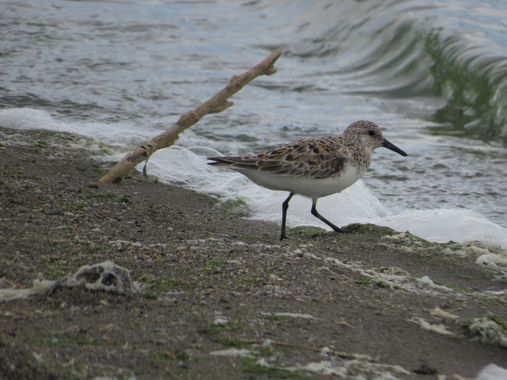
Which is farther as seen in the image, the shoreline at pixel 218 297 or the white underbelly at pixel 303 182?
the white underbelly at pixel 303 182

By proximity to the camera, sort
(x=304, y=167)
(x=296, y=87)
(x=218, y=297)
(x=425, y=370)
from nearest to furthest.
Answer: (x=425, y=370), (x=218, y=297), (x=304, y=167), (x=296, y=87)

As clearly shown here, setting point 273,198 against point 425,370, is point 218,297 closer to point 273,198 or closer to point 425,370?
point 425,370

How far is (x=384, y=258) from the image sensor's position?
18.6ft

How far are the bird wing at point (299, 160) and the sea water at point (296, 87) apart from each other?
86cm

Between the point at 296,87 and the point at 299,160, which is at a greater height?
the point at 299,160

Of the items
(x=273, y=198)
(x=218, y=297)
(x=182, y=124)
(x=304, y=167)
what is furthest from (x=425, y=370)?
(x=273, y=198)

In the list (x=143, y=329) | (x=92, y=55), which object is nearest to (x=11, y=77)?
(x=92, y=55)

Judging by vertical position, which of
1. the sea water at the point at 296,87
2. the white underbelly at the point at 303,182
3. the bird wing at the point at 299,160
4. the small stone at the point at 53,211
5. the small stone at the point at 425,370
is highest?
the bird wing at the point at 299,160

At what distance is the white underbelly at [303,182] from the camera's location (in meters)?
6.26

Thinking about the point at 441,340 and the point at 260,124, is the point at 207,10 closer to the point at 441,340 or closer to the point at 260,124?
the point at 260,124

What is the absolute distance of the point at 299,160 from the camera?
6.29 m

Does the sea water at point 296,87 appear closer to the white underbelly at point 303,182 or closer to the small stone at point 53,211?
the white underbelly at point 303,182

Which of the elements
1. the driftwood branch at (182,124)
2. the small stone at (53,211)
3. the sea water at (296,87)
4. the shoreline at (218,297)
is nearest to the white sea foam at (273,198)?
the sea water at (296,87)

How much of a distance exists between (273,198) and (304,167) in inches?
51.7
